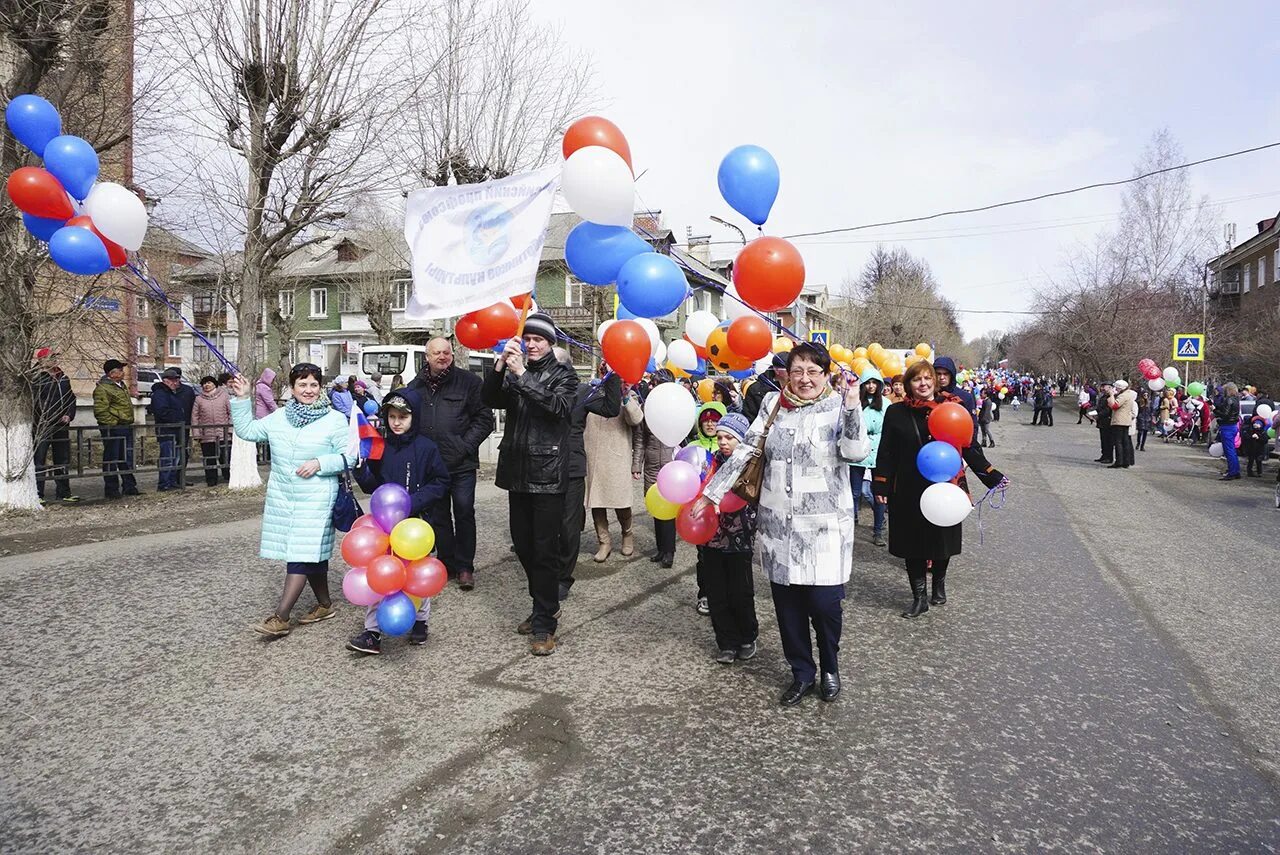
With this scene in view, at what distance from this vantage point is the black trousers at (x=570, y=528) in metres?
5.11

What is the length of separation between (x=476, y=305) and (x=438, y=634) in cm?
216

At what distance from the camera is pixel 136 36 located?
29.7 feet

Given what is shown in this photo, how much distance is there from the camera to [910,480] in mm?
5480

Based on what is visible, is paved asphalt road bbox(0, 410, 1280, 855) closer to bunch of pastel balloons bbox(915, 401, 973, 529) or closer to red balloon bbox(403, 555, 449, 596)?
red balloon bbox(403, 555, 449, 596)

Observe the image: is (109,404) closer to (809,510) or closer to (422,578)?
(422,578)

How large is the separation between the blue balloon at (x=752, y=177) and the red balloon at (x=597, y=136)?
556mm

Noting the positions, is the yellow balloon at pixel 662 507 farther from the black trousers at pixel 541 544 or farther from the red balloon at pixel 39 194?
the red balloon at pixel 39 194

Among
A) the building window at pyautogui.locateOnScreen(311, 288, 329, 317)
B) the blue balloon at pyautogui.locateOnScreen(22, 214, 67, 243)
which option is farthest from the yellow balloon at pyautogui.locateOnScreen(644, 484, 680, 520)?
the building window at pyautogui.locateOnScreen(311, 288, 329, 317)

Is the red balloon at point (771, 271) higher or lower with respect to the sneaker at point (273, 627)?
higher

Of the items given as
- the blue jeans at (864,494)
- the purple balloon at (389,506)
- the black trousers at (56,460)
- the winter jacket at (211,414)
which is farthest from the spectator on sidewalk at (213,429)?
the blue jeans at (864,494)

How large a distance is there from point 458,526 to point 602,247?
264 cm

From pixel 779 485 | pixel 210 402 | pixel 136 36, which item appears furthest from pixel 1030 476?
pixel 136 36

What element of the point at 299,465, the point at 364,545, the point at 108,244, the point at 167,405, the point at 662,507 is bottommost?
the point at 364,545

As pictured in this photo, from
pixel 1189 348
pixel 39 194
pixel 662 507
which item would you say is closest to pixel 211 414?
pixel 39 194
